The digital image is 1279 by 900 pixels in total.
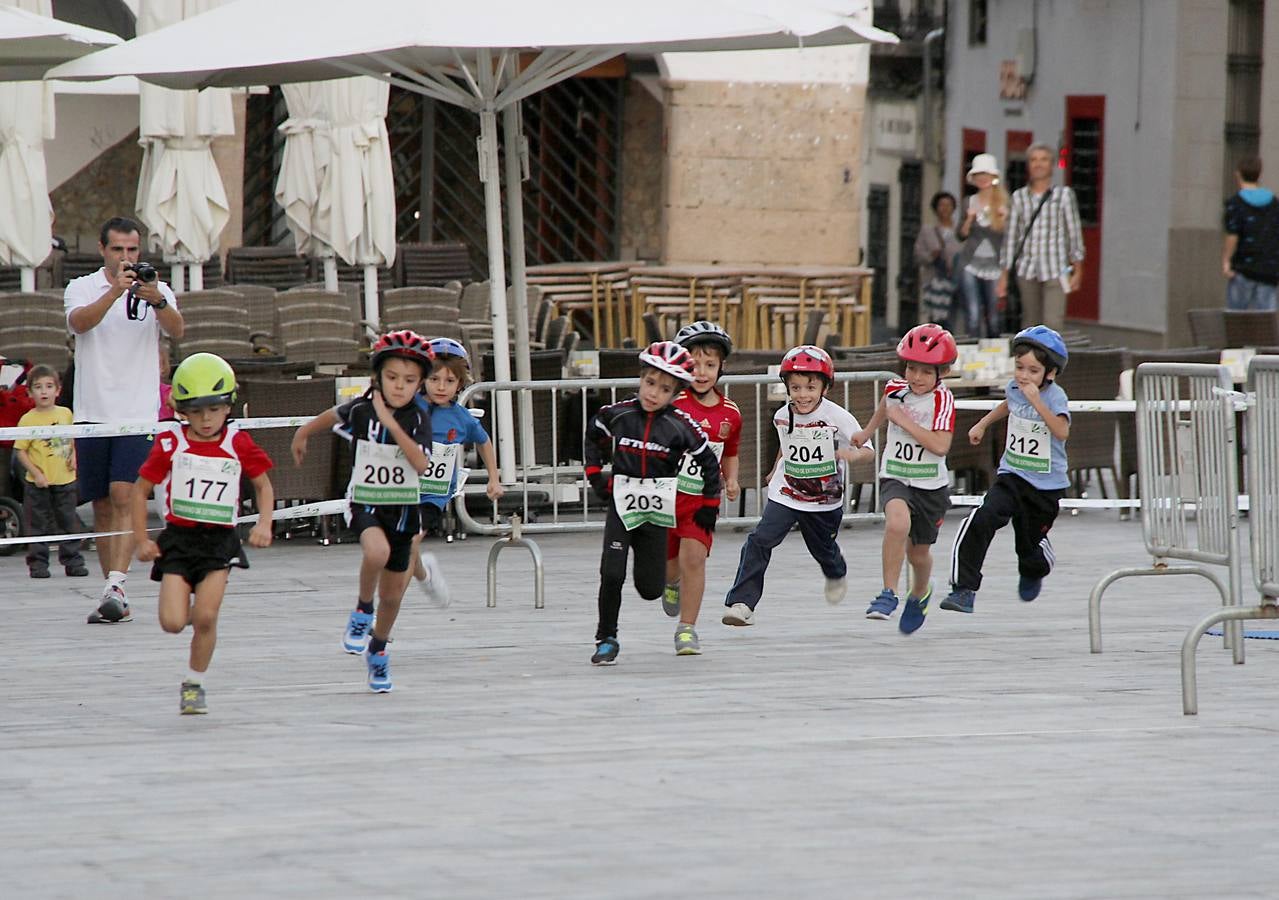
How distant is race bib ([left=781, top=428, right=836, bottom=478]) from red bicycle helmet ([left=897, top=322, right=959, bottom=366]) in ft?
1.61

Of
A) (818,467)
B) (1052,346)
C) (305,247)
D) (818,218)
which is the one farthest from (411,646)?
(818,218)

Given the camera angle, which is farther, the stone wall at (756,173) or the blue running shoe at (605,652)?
the stone wall at (756,173)

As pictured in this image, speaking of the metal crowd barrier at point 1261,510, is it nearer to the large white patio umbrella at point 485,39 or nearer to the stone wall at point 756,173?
the large white patio umbrella at point 485,39

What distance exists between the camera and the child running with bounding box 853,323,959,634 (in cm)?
998

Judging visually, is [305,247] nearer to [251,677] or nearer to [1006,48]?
[251,677]

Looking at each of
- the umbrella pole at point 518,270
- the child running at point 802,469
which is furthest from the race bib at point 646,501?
the umbrella pole at point 518,270

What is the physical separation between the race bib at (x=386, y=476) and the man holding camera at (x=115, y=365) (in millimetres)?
2081

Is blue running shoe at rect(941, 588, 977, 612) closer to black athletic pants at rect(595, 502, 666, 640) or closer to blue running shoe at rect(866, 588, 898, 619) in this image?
blue running shoe at rect(866, 588, 898, 619)

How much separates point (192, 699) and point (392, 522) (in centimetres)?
119

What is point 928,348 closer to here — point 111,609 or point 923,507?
point 923,507

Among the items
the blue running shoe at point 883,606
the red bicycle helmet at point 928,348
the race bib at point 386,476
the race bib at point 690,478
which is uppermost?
the red bicycle helmet at point 928,348

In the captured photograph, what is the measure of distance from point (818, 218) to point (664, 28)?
43.6 feet

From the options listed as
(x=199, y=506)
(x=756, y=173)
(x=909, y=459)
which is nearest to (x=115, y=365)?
(x=199, y=506)

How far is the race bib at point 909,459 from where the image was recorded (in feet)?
33.1
